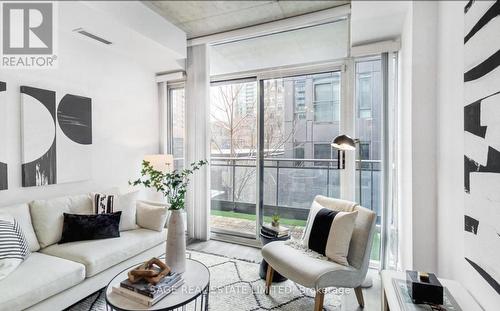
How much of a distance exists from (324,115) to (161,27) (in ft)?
7.04

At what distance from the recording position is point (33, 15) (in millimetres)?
1121

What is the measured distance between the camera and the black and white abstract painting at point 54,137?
80.8 inches

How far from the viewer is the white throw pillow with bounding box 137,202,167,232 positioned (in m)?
2.38

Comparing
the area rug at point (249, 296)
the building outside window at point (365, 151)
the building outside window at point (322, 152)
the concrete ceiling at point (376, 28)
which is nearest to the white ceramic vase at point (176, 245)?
the area rug at point (249, 296)

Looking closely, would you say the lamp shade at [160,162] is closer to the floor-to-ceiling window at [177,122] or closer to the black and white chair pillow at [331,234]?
the floor-to-ceiling window at [177,122]

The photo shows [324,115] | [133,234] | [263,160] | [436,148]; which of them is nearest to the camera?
[436,148]

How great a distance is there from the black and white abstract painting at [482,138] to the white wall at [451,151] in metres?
0.11

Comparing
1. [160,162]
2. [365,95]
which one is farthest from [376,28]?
[160,162]

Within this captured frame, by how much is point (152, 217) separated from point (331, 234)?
5.28ft

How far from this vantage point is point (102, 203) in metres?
2.30

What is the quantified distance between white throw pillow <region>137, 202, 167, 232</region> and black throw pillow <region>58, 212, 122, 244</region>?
0.97 feet

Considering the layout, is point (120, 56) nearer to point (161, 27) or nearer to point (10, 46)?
point (10, 46)

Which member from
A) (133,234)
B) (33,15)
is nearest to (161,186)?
(133,234)

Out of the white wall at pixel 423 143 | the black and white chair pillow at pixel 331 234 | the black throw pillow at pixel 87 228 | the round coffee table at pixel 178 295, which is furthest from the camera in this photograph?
the black throw pillow at pixel 87 228
